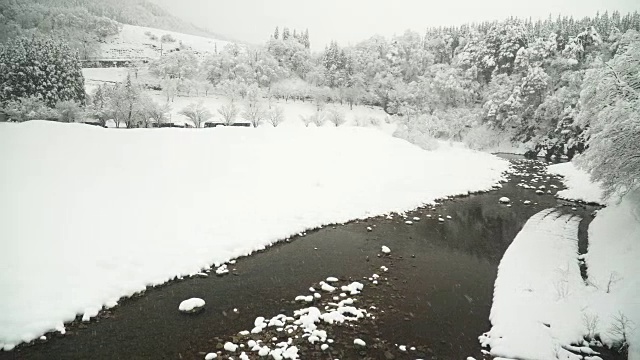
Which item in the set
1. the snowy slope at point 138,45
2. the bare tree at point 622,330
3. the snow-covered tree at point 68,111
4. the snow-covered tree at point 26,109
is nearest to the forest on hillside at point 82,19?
the snowy slope at point 138,45

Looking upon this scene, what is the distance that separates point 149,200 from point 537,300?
545 inches

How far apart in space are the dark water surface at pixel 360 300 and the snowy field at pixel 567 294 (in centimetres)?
58

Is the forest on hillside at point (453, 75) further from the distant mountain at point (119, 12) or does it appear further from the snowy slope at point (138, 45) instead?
the distant mountain at point (119, 12)

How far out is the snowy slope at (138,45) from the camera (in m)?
81.6

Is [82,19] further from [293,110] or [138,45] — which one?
[293,110]

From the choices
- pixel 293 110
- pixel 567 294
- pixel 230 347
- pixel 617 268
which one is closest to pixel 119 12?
pixel 293 110

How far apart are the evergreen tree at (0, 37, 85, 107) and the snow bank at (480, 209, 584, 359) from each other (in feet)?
115

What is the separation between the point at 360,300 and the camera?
8.78 m

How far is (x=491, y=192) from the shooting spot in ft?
72.7

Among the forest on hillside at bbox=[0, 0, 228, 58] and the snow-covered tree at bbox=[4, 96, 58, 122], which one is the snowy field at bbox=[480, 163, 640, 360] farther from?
the forest on hillside at bbox=[0, 0, 228, 58]

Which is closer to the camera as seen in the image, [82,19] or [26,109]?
[26,109]

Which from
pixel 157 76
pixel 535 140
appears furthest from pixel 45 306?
pixel 157 76

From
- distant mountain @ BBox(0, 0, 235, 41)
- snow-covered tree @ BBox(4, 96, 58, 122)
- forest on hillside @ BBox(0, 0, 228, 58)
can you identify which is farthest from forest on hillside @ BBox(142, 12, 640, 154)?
distant mountain @ BBox(0, 0, 235, 41)

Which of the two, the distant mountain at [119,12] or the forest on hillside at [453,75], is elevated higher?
the distant mountain at [119,12]
